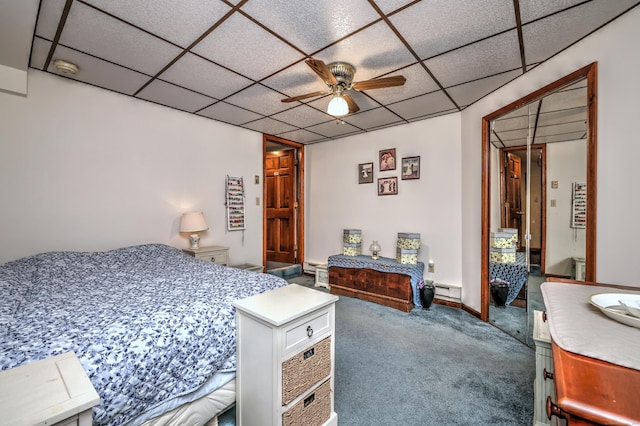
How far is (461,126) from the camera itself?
10.9 ft

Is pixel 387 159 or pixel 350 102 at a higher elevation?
pixel 350 102

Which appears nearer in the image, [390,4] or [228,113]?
[390,4]

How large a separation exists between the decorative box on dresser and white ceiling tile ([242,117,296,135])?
2.81 meters

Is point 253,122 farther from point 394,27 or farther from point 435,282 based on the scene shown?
point 435,282

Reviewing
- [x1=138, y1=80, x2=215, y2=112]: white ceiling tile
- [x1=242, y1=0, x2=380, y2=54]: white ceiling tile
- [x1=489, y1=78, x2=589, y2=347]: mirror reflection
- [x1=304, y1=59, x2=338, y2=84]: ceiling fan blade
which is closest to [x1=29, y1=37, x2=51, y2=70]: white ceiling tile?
[x1=138, y1=80, x2=215, y2=112]: white ceiling tile

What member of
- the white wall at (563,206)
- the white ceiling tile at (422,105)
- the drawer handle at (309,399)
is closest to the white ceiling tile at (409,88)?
the white ceiling tile at (422,105)

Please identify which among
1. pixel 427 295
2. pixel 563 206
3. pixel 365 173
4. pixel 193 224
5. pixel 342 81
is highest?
pixel 342 81

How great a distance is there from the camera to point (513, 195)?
254 cm

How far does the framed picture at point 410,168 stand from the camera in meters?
3.68

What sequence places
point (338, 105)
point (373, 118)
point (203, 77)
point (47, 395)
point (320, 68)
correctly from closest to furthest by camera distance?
point (47, 395), point (320, 68), point (338, 105), point (203, 77), point (373, 118)

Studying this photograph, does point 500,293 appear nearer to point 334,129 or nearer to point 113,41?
point 334,129

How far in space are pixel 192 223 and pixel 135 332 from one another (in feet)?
7.23

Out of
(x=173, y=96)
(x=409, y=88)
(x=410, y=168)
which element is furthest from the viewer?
(x=410, y=168)

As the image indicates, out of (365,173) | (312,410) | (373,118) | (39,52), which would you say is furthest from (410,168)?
(39,52)
